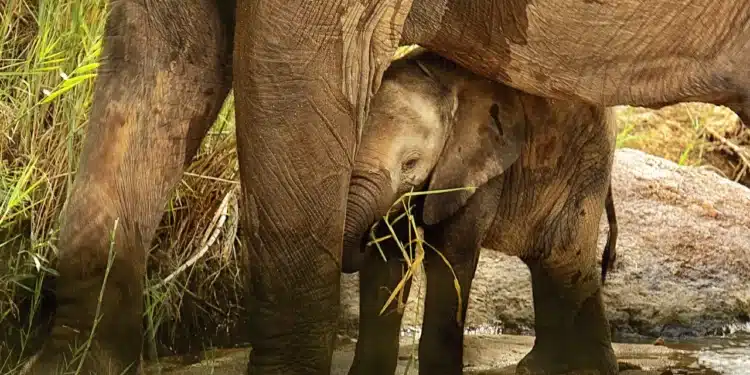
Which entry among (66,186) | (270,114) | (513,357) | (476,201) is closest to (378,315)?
(476,201)

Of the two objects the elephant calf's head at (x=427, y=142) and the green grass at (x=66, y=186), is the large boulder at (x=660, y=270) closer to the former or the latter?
the green grass at (x=66, y=186)

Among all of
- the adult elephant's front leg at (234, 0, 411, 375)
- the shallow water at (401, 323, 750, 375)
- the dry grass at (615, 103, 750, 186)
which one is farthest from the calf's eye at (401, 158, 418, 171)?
the dry grass at (615, 103, 750, 186)

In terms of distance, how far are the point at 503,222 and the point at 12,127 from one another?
4.60ft

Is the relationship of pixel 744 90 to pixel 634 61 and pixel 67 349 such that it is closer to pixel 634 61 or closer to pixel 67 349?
pixel 634 61

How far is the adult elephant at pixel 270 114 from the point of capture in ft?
11.0

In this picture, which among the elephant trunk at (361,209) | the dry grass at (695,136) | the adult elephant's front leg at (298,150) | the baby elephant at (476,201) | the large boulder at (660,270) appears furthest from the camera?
the dry grass at (695,136)

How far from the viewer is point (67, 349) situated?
3482 mm

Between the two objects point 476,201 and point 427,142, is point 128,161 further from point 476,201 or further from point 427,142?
point 476,201

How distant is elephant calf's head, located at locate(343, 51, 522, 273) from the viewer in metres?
4.08

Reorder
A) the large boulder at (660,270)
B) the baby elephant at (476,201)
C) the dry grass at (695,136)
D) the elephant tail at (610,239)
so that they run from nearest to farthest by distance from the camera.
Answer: the baby elephant at (476,201) → the elephant tail at (610,239) → the large boulder at (660,270) → the dry grass at (695,136)

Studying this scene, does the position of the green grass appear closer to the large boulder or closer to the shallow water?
the large boulder

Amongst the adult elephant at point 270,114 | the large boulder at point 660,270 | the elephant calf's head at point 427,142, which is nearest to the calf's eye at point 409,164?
the elephant calf's head at point 427,142

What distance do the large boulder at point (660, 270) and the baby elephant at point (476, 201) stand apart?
20.7 inches

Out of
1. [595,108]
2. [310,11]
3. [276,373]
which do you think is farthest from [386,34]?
[595,108]
